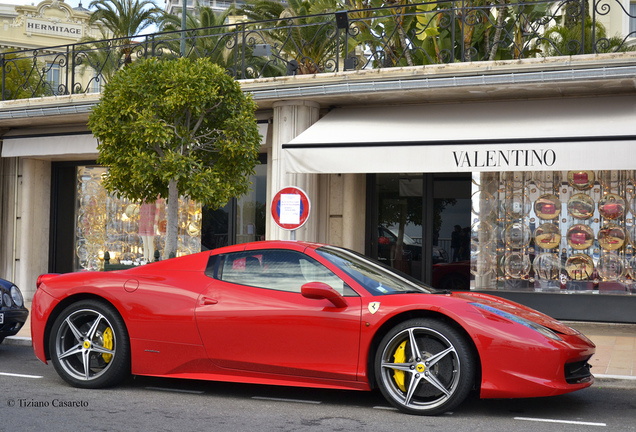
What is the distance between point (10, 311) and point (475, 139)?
19.9ft

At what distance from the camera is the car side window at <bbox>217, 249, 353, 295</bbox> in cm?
539

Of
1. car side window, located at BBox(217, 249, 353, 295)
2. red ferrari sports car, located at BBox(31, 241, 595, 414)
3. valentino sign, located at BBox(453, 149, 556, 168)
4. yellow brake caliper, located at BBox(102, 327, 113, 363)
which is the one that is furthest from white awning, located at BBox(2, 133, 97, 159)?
car side window, located at BBox(217, 249, 353, 295)

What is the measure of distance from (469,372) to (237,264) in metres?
2.03

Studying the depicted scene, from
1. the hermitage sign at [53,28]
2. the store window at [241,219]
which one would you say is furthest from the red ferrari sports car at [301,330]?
the hermitage sign at [53,28]

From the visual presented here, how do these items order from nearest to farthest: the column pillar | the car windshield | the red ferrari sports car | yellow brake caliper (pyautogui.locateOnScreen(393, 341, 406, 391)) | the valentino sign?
the red ferrari sports car → yellow brake caliper (pyautogui.locateOnScreen(393, 341, 406, 391)) → the car windshield → the valentino sign → the column pillar

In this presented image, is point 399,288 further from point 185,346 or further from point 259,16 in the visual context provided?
point 259,16

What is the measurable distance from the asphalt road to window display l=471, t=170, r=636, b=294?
4.66 meters

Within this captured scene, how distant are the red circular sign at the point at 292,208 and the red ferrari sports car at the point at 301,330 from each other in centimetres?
300

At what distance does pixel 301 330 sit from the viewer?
520 cm

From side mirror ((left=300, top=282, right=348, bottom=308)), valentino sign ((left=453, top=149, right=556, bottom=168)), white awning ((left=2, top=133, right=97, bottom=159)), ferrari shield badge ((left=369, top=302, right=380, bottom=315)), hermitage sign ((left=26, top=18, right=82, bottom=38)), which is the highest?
hermitage sign ((left=26, top=18, right=82, bottom=38))

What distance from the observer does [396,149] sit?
9734 mm

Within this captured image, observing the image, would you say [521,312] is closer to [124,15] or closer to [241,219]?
[241,219]

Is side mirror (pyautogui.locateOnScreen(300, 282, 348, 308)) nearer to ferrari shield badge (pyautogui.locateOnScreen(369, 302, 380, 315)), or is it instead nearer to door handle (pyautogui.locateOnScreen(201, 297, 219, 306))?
ferrari shield badge (pyautogui.locateOnScreen(369, 302, 380, 315))

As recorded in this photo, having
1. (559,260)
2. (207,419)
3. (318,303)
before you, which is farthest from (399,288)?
(559,260)
